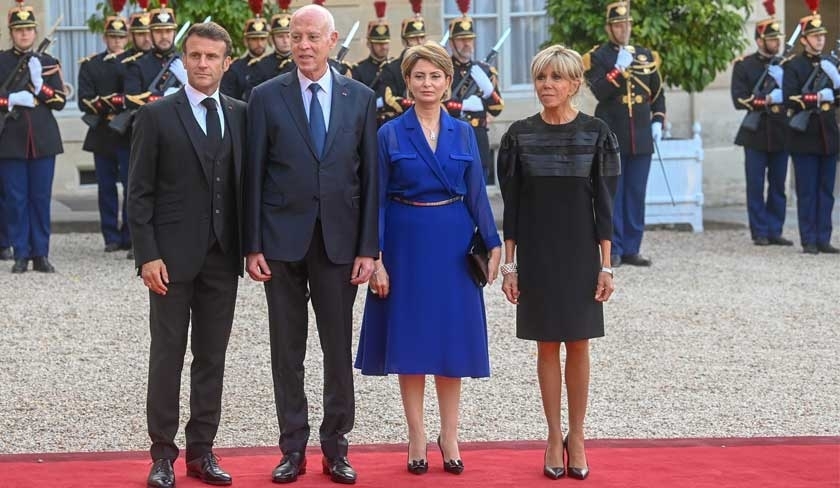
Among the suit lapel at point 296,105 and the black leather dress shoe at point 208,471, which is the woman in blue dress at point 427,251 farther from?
the black leather dress shoe at point 208,471

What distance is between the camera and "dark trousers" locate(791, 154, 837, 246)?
1334cm

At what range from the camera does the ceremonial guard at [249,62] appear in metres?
13.0

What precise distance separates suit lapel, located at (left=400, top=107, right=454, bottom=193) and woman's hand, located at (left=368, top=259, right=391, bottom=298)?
39cm

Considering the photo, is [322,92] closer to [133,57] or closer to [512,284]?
[512,284]

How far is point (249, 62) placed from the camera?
518 inches

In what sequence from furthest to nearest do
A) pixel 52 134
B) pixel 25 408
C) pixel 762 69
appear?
pixel 762 69 → pixel 52 134 → pixel 25 408

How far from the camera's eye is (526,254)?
20.5 feet

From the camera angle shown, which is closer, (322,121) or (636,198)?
(322,121)

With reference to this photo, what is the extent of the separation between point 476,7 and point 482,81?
16.3 feet

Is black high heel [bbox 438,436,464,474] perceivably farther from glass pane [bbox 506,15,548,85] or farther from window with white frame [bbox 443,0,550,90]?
glass pane [bbox 506,15,548,85]

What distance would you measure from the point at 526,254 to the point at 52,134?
22.7ft

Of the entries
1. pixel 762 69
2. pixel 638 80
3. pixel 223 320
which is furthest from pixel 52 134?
pixel 223 320

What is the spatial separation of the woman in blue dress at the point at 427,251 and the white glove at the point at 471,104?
266 inches

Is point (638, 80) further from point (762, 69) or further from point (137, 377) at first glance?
point (137, 377)
